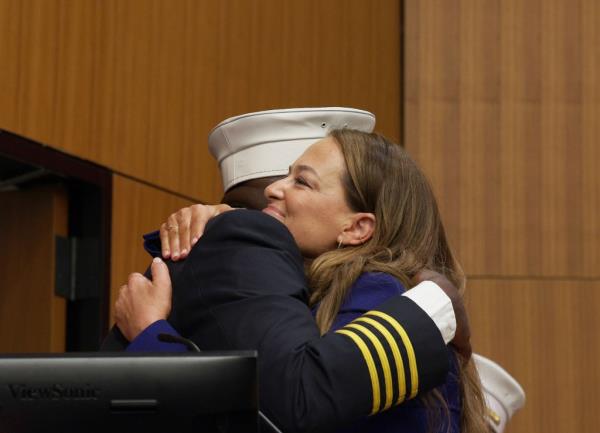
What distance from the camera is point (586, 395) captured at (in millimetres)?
4461


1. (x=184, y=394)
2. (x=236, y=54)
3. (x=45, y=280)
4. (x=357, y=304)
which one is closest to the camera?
(x=184, y=394)

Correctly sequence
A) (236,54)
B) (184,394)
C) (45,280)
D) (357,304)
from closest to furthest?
(184,394), (357,304), (45,280), (236,54)

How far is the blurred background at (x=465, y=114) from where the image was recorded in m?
3.54

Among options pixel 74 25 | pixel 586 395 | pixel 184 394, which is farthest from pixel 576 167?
pixel 184 394

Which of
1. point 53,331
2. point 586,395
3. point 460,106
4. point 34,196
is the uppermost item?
point 460,106

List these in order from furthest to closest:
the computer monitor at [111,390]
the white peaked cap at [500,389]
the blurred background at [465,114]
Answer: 1. the blurred background at [465,114]
2. the white peaked cap at [500,389]
3. the computer monitor at [111,390]

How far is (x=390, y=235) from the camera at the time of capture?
1718 mm

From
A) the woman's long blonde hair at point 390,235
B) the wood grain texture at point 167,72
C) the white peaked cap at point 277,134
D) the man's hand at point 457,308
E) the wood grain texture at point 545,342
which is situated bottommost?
the wood grain texture at point 545,342

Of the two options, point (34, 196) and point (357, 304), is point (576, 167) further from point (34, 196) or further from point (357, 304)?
point (357, 304)

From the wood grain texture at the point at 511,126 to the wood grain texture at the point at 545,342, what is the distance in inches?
2.9

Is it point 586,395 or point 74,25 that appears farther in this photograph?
point 586,395

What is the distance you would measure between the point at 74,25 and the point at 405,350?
1969 mm

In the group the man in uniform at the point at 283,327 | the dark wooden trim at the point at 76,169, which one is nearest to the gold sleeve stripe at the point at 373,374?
the man in uniform at the point at 283,327

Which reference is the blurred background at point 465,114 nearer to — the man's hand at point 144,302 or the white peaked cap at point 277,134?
the white peaked cap at point 277,134
